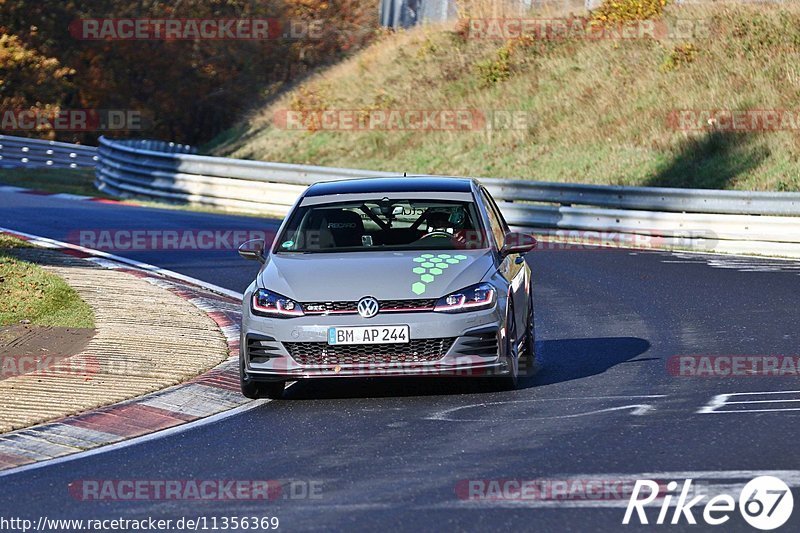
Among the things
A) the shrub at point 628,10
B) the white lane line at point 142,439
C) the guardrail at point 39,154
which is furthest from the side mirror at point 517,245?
the guardrail at point 39,154

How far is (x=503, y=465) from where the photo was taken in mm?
7664

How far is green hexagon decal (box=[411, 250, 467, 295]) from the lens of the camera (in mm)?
9914

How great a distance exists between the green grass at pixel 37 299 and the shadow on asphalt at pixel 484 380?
9.97ft

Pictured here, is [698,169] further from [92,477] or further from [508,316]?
[92,477]

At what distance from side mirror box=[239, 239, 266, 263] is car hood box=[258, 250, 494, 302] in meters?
0.22

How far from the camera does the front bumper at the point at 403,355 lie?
973cm

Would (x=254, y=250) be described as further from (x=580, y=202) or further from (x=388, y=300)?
(x=580, y=202)

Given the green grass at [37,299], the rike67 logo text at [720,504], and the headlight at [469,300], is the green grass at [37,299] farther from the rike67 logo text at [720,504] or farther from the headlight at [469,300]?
the rike67 logo text at [720,504]

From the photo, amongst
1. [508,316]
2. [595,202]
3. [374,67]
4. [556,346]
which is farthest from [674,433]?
[374,67]

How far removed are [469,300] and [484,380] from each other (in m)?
0.87

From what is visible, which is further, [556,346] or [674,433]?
[556,346]

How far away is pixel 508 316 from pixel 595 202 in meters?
12.5

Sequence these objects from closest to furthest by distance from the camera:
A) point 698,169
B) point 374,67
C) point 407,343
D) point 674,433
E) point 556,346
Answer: point 674,433, point 407,343, point 556,346, point 698,169, point 374,67

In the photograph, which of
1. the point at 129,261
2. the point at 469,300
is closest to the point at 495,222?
the point at 469,300
